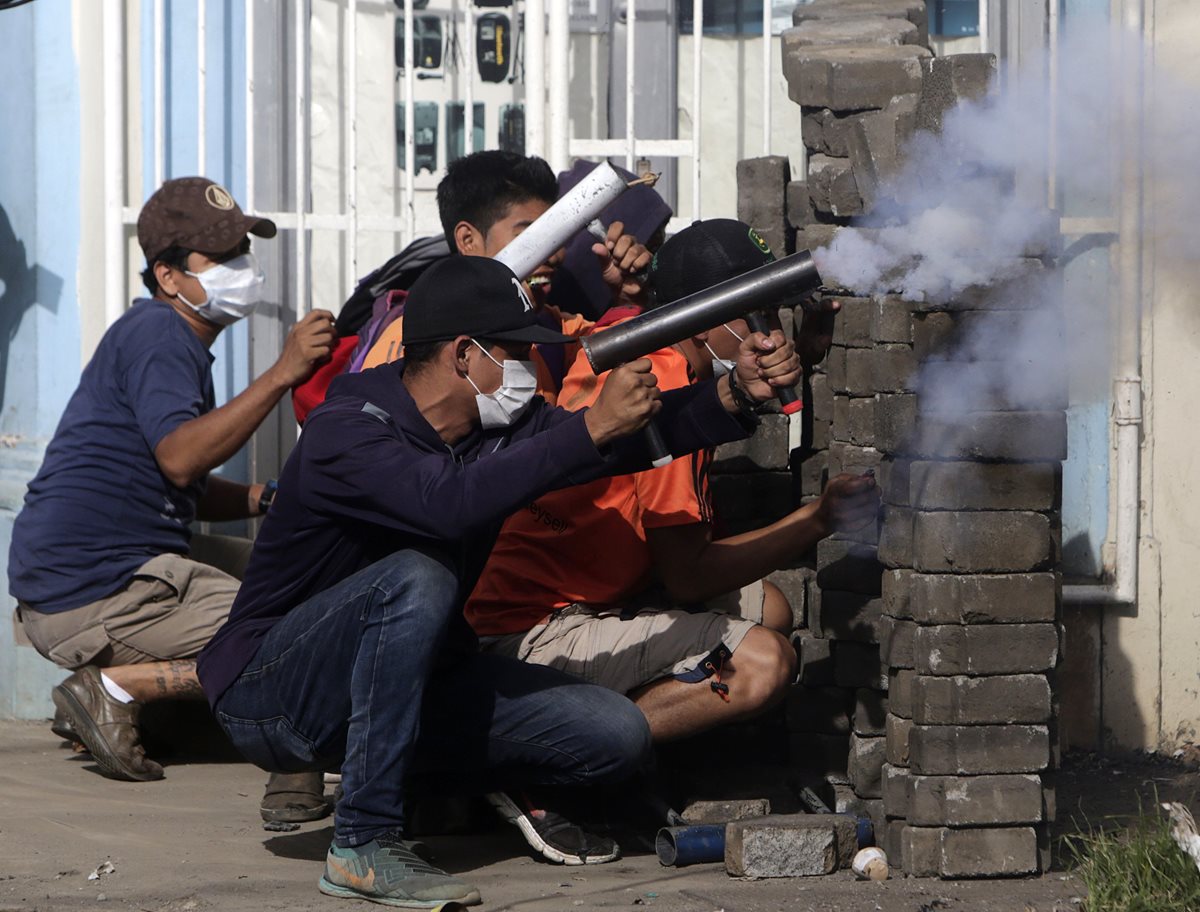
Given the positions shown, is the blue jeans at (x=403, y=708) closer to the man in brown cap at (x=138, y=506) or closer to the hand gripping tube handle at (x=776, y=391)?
the hand gripping tube handle at (x=776, y=391)

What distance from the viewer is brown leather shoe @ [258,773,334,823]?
13.9 feet

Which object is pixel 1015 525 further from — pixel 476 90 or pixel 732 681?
pixel 476 90

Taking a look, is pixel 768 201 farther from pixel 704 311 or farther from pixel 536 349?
pixel 704 311

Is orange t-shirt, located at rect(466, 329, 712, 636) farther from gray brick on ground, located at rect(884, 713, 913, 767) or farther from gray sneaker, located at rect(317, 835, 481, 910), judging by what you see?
gray sneaker, located at rect(317, 835, 481, 910)

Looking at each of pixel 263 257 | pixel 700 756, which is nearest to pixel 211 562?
pixel 263 257

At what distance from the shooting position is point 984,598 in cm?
357

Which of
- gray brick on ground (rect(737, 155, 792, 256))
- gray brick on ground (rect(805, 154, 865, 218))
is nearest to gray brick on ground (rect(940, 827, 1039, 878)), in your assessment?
gray brick on ground (rect(805, 154, 865, 218))

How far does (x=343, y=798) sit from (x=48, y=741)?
7.39 ft

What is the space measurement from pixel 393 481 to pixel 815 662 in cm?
156

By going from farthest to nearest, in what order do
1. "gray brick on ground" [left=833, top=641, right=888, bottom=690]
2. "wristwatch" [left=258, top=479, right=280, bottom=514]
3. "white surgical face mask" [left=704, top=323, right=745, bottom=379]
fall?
1. "wristwatch" [left=258, top=479, right=280, bottom=514]
2. "gray brick on ground" [left=833, top=641, right=888, bottom=690]
3. "white surgical face mask" [left=704, top=323, right=745, bottom=379]

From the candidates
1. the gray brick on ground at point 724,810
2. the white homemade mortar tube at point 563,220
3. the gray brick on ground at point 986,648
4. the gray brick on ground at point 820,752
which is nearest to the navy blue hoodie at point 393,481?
the white homemade mortar tube at point 563,220

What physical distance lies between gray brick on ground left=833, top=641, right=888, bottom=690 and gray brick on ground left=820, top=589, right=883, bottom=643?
0.08 ft

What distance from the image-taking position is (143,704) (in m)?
4.86

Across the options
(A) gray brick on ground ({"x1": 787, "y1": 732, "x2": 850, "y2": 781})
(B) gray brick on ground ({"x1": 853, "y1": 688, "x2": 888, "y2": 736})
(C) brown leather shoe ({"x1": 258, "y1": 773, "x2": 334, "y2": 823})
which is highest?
(B) gray brick on ground ({"x1": 853, "y1": 688, "x2": 888, "y2": 736})
